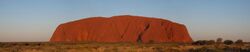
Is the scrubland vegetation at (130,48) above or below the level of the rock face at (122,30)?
below

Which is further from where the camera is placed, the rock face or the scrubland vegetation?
the rock face

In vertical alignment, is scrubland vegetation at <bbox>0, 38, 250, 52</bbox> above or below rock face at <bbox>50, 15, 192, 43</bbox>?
below

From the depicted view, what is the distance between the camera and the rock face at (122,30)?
407 feet

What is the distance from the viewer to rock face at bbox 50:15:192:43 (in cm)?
12400

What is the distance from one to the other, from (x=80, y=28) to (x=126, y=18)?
44.9ft

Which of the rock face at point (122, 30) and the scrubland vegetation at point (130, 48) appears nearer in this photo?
the scrubland vegetation at point (130, 48)

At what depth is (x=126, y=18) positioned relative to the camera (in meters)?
133

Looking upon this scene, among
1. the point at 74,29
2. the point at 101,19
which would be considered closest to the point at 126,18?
the point at 101,19

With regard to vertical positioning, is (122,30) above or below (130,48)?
above

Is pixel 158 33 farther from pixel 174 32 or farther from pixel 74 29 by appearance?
pixel 74 29

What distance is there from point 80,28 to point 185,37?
99.5 ft

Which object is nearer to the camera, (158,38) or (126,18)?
(158,38)

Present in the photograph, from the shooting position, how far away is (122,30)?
428ft

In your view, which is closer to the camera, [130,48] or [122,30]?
[130,48]
